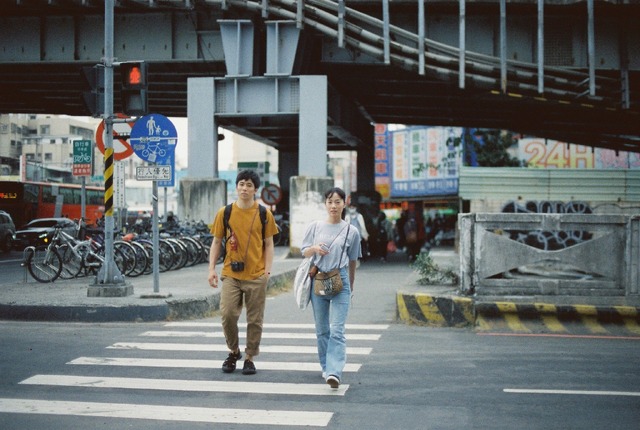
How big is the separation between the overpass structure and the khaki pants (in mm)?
15488

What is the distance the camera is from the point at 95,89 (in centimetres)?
1252

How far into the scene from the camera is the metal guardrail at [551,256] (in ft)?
34.1

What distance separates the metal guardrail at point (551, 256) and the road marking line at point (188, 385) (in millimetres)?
4308

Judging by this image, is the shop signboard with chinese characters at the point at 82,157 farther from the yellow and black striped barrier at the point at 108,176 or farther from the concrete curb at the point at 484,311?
the concrete curb at the point at 484,311

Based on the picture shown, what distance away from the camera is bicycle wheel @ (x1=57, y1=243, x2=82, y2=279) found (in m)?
15.8

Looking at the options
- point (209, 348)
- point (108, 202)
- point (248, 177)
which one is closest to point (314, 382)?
point (248, 177)

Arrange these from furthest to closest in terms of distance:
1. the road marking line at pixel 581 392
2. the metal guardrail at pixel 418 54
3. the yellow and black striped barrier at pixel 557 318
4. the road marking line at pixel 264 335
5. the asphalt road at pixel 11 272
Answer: the metal guardrail at pixel 418 54
the asphalt road at pixel 11 272
the yellow and black striped barrier at pixel 557 318
the road marking line at pixel 264 335
the road marking line at pixel 581 392

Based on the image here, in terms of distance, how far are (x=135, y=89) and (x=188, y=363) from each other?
5735mm

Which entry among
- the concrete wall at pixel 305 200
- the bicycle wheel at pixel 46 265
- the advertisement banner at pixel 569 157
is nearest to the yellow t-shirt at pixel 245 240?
the bicycle wheel at pixel 46 265

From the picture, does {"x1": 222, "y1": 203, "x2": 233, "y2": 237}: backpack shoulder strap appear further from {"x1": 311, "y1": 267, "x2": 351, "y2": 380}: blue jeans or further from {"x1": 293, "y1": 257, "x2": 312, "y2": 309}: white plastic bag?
{"x1": 311, "y1": 267, "x2": 351, "y2": 380}: blue jeans

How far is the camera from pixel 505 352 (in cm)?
870

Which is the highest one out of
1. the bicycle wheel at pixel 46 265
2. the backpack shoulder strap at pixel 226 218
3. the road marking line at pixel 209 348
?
the backpack shoulder strap at pixel 226 218

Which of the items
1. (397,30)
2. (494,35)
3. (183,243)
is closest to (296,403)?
(183,243)

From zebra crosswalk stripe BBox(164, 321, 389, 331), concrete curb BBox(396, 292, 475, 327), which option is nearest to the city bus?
zebra crosswalk stripe BBox(164, 321, 389, 331)
